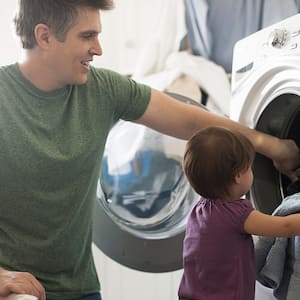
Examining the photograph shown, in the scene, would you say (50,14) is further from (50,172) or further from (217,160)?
(217,160)

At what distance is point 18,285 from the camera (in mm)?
1042

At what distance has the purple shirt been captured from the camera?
41.4 inches

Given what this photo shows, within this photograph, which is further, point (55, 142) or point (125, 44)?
point (125, 44)

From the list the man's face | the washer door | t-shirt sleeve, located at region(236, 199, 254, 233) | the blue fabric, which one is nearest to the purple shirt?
t-shirt sleeve, located at region(236, 199, 254, 233)

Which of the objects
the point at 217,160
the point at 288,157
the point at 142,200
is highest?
the point at 217,160

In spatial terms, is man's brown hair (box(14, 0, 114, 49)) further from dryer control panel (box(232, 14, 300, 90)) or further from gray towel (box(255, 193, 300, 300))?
gray towel (box(255, 193, 300, 300))

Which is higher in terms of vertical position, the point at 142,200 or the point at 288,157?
the point at 288,157

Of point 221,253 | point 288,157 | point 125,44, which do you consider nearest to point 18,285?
point 221,253

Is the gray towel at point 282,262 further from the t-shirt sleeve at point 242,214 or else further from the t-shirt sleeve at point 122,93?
the t-shirt sleeve at point 122,93

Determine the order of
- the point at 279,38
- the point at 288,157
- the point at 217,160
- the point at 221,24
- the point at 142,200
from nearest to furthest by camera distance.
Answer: the point at 217,160 → the point at 279,38 → the point at 288,157 → the point at 142,200 → the point at 221,24

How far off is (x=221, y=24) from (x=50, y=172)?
925mm

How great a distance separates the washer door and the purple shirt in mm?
521

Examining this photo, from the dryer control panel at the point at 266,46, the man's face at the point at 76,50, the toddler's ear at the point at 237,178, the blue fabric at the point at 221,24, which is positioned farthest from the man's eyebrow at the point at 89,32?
the blue fabric at the point at 221,24

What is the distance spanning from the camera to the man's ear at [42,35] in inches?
48.4
